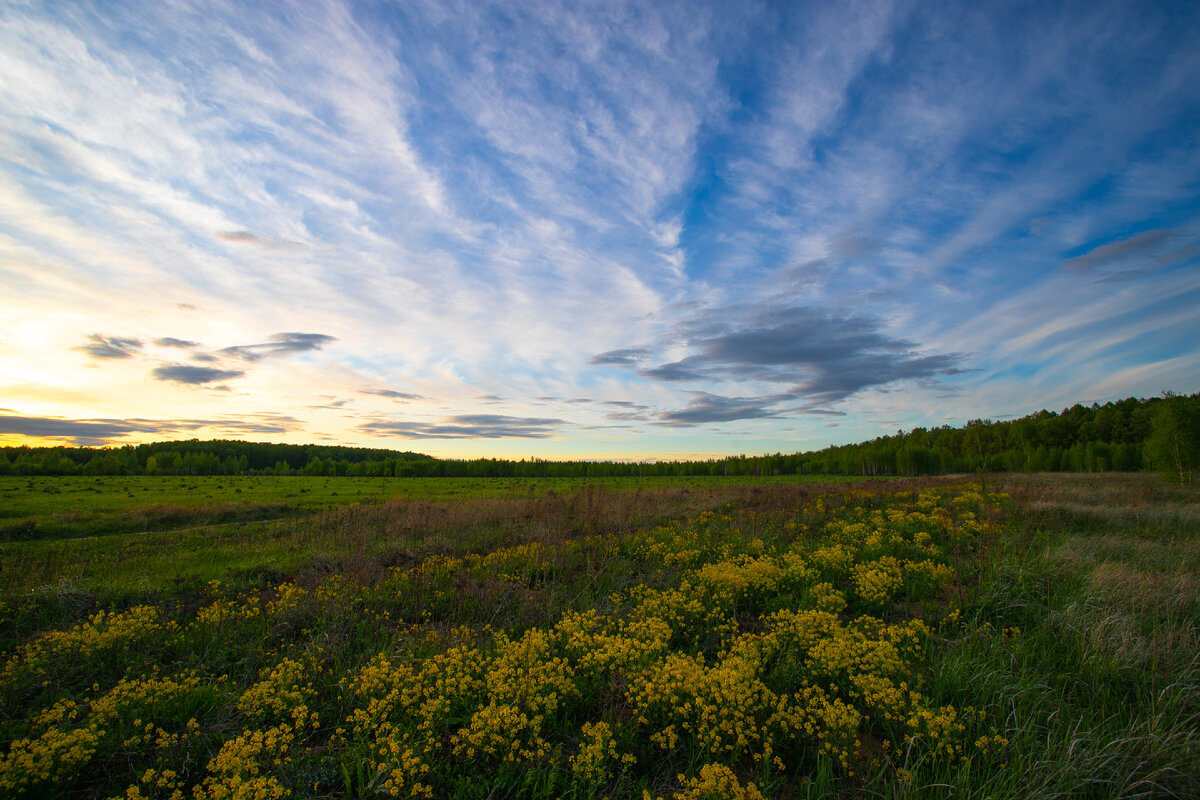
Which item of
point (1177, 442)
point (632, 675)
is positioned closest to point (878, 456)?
point (1177, 442)

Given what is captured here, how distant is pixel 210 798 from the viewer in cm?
374

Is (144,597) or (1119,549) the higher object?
(1119,549)

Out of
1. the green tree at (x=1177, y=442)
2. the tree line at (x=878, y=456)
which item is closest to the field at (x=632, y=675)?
the green tree at (x=1177, y=442)

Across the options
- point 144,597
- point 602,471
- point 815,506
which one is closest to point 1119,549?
point 815,506

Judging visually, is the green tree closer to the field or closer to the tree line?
the tree line

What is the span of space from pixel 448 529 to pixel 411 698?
39.0 feet

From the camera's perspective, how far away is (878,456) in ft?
360

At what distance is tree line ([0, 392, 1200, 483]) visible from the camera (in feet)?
204

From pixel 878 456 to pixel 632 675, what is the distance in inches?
4883

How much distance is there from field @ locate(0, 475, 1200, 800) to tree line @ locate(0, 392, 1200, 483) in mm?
34140

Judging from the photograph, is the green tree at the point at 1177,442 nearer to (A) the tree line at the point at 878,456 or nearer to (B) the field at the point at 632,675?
(A) the tree line at the point at 878,456

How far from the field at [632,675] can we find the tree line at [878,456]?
34.1 meters

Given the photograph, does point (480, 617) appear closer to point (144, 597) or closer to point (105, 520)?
point (144, 597)

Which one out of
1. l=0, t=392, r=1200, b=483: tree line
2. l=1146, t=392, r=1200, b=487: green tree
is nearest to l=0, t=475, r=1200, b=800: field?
l=1146, t=392, r=1200, b=487: green tree
